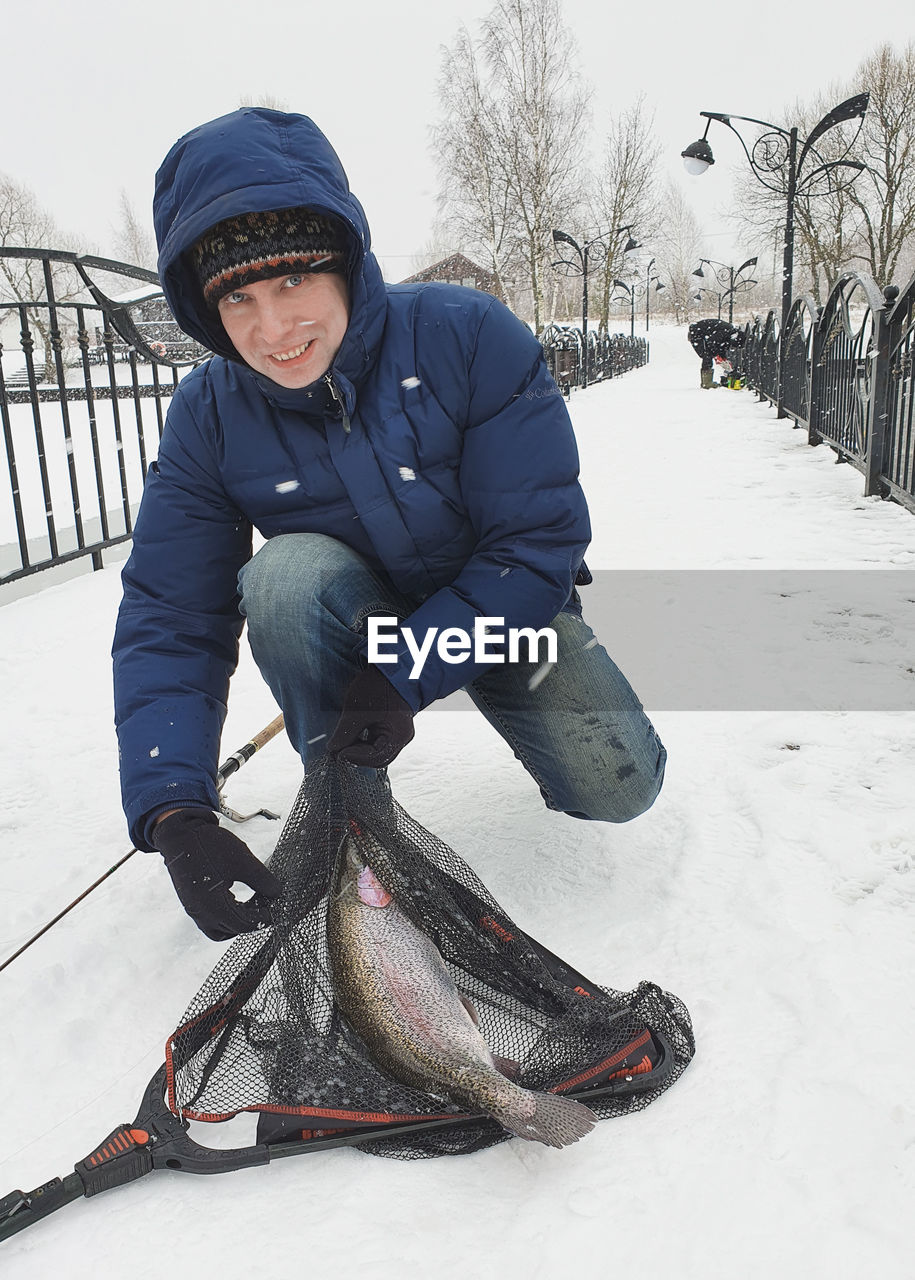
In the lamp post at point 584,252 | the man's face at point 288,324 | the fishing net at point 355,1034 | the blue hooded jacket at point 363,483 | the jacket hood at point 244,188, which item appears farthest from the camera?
the lamp post at point 584,252

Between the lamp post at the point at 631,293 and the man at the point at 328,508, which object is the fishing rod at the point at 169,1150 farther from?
the lamp post at the point at 631,293

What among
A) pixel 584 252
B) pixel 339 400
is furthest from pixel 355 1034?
pixel 584 252

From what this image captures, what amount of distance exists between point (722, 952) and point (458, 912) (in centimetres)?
55

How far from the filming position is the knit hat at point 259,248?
1550 millimetres

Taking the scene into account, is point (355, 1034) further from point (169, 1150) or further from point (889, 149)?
point (889, 149)

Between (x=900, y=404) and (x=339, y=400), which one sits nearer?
(x=339, y=400)

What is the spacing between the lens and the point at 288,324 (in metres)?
1.61

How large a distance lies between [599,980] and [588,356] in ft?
75.8

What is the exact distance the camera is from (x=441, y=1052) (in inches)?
51.7

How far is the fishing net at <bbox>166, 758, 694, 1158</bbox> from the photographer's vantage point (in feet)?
4.40

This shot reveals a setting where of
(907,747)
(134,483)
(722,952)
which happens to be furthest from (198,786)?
(134,483)

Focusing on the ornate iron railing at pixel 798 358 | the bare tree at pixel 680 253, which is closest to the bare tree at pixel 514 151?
the ornate iron railing at pixel 798 358

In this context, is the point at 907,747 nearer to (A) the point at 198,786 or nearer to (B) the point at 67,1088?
(A) the point at 198,786

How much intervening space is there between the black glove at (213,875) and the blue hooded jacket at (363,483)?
0.43 ft
